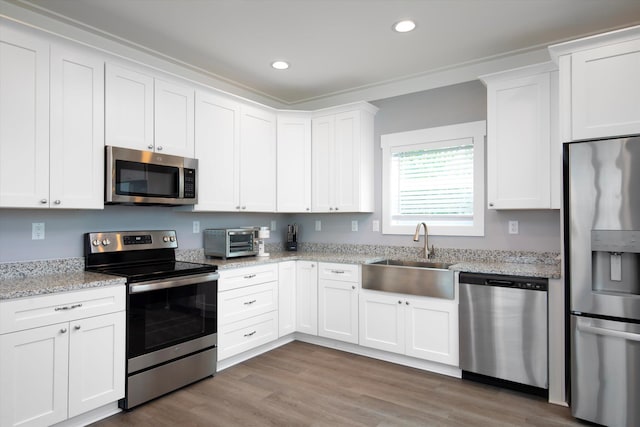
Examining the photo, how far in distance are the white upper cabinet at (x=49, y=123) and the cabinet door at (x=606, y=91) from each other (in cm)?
316

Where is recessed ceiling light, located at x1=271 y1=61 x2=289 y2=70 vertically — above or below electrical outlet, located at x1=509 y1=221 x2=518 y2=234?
above

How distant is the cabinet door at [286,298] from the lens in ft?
12.2

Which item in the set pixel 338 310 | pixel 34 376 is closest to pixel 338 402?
pixel 338 310

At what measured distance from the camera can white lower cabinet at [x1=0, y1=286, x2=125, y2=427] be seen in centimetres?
199

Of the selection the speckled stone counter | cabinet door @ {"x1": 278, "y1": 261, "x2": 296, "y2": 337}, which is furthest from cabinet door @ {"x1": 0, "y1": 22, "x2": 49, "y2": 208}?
cabinet door @ {"x1": 278, "y1": 261, "x2": 296, "y2": 337}

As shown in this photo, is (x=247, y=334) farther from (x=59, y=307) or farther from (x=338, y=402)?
(x=59, y=307)

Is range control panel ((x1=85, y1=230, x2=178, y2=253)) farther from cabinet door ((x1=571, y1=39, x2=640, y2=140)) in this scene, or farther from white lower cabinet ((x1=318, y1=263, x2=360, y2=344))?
cabinet door ((x1=571, y1=39, x2=640, y2=140))

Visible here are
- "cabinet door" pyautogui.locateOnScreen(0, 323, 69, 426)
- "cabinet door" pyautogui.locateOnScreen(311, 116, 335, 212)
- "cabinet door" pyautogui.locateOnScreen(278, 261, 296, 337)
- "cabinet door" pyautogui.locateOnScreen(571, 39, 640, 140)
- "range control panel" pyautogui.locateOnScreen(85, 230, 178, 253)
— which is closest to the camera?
"cabinet door" pyautogui.locateOnScreen(0, 323, 69, 426)

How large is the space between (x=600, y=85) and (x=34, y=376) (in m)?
3.70

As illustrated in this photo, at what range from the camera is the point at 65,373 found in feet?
7.18

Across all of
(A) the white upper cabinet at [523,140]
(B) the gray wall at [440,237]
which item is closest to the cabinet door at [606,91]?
(A) the white upper cabinet at [523,140]

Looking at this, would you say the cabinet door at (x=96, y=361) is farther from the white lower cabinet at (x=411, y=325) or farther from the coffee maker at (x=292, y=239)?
the coffee maker at (x=292, y=239)

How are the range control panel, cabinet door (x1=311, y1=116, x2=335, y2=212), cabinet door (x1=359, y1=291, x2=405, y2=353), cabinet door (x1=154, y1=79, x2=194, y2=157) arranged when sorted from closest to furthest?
the range control panel
cabinet door (x1=154, y1=79, x2=194, y2=157)
cabinet door (x1=359, y1=291, x2=405, y2=353)
cabinet door (x1=311, y1=116, x2=335, y2=212)

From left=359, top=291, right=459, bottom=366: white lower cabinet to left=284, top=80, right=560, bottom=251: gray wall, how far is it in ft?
2.45
